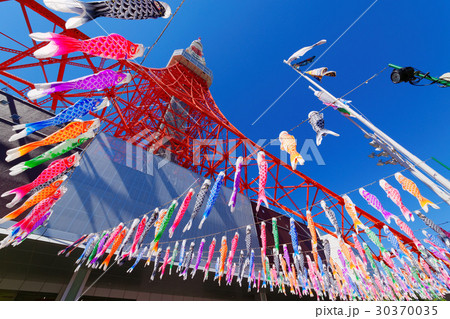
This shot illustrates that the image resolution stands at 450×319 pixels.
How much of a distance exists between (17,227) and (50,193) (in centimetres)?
116

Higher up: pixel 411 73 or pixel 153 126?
pixel 153 126

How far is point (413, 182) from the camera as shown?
21.0 feet

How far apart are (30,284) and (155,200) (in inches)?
224

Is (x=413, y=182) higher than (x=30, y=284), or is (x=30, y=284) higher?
(x=413, y=182)

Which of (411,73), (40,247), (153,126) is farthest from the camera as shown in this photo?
(153,126)

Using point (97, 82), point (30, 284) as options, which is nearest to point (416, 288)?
point (97, 82)

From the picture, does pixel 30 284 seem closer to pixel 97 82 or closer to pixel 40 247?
pixel 40 247

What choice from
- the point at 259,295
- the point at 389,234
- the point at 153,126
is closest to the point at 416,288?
the point at 389,234
